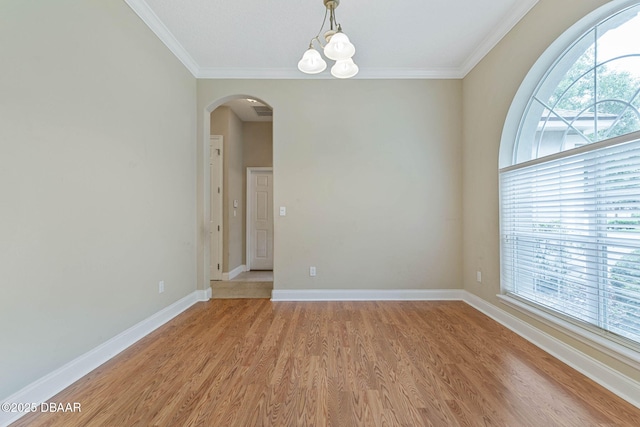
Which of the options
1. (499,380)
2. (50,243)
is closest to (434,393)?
(499,380)

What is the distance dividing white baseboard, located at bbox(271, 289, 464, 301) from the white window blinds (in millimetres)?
915

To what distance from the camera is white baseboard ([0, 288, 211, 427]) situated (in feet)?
4.81

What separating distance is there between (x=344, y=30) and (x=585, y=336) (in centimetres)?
325

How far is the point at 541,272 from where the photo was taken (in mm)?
2330

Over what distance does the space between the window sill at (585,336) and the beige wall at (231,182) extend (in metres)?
4.07

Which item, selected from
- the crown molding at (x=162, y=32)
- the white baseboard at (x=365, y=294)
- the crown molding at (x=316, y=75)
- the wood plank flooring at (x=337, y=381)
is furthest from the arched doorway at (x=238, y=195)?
the wood plank flooring at (x=337, y=381)

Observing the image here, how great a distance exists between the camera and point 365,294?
352cm

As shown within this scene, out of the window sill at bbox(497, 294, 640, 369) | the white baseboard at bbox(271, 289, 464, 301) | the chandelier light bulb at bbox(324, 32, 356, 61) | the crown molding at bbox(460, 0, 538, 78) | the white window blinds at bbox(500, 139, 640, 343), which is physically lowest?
the white baseboard at bbox(271, 289, 464, 301)

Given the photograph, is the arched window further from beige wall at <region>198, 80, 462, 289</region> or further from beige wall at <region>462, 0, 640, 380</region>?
beige wall at <region>198, 80, 462, 289</region>

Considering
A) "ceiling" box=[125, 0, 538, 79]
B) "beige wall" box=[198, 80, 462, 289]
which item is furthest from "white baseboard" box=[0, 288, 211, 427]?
"ceiling" box=[125, 0, 538, 79]

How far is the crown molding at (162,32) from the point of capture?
2389mm

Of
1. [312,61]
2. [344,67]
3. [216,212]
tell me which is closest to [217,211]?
[216,212]

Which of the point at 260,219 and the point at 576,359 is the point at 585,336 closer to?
the point at 576,359

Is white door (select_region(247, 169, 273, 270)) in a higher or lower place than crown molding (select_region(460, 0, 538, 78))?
lower
